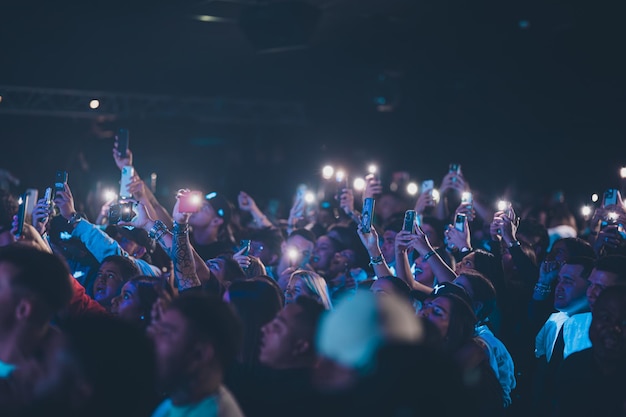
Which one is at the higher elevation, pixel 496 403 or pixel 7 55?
pixel 7 55

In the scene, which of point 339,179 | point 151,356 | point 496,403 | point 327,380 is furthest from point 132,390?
point 339,179

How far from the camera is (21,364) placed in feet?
8.20

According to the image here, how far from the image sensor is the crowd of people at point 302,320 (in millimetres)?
1889

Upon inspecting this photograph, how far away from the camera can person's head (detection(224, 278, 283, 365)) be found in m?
3.05

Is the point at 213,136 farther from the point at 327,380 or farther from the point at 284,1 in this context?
the point at 327,380

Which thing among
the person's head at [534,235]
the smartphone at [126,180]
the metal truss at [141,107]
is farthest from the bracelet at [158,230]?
the metal truss at [141,107]

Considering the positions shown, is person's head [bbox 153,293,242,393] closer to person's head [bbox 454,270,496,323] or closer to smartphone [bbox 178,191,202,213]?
smartphone [bbox 178,191,202,213]

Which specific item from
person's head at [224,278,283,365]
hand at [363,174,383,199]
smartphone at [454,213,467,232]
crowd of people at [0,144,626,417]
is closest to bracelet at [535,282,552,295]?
crowd of people at [0,144,626,417]

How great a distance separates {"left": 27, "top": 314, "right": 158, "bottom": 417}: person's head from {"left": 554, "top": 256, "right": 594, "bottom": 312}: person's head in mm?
2897

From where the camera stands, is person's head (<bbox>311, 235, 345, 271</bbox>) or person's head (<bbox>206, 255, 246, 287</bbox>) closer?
person's head (<bbox>206, 255, 246, 287</bbox>)

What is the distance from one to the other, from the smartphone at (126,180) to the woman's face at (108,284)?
836 mm

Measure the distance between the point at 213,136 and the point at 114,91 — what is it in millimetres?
2558

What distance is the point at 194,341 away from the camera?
7.64 feet

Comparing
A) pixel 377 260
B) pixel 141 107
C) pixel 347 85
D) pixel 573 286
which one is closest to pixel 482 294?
pixel 573 286
